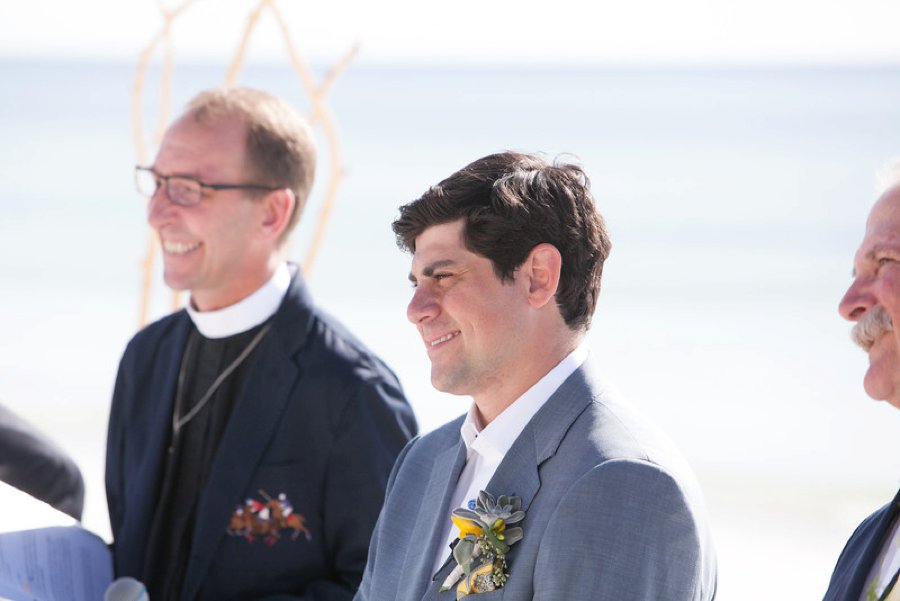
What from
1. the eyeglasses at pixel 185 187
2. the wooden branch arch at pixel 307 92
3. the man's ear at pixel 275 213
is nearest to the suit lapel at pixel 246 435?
the man's ear at pixel 275 213

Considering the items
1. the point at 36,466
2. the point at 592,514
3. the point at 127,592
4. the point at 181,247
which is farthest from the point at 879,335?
the point at 36,466

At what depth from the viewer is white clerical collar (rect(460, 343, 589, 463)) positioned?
7.63 ft

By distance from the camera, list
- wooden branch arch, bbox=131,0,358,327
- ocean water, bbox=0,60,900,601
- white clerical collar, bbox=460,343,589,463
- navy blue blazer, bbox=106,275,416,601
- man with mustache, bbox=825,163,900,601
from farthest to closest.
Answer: ocean water, bbox=0,60,900,601 < wooden branch arch, bbox=131,0,358,327 < navy blue blazer, bbox=106,275,416,601 < white clerical collar, bbox=460,343,589,463 < man with mustache, bbox=825,163,900,601

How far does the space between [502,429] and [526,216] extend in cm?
40

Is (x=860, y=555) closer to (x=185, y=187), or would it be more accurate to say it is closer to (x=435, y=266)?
(x=435, y=266)

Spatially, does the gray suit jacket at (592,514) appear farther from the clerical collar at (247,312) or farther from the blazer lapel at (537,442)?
the clerical collar at (247,312)

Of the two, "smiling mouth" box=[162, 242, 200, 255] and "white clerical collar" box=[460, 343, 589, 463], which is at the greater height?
"smiling mouth" box=[162, 242, 200, 255]

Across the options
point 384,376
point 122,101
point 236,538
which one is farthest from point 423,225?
point 122,101

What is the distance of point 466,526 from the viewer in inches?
85.1

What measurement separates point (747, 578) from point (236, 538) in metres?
3.66

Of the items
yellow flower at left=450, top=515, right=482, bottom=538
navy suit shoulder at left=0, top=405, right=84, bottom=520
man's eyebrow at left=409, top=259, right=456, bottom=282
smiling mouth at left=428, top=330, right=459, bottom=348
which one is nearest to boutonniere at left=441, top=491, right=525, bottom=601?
yellow flower at left=450, top=515, right=482, bottom=538

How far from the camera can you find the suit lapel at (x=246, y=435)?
10.1 ft

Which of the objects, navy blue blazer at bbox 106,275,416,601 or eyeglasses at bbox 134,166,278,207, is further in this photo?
eyeglasses at bbox 134,166,278,207

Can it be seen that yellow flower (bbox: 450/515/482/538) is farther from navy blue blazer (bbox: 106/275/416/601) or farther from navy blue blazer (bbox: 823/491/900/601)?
navy blue blazer (bbox: 106/275/416/601)
